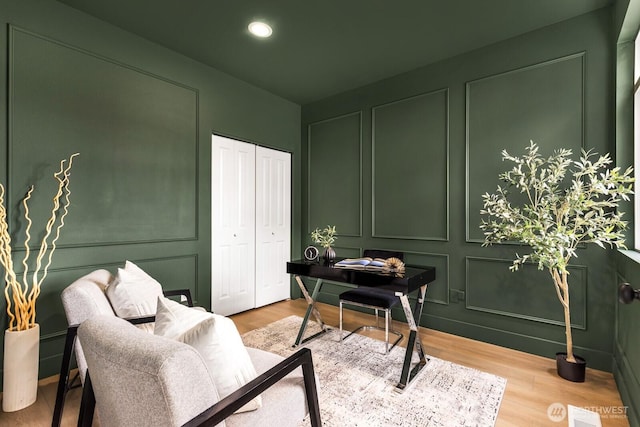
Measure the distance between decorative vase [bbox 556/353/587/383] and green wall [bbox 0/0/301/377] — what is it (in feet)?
10.4

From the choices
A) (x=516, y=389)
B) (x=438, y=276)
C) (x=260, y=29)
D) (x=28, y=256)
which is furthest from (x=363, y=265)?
(x=28, y=256)

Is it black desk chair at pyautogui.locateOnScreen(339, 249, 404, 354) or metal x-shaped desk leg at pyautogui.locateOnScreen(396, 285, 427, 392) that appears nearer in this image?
metal x-shaped desk leg at pyautogui.locateOnScreen(396, 285, 427, 392)

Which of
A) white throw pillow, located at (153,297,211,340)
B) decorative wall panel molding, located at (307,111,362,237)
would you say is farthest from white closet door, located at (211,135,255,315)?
white throw pillow, located at (153,297,211,340)

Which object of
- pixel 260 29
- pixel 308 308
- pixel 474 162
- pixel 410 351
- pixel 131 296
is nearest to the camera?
pixel 131 296

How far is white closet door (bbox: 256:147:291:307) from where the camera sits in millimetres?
3984

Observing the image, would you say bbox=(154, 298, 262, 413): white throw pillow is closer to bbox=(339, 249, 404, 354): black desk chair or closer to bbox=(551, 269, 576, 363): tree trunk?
bbox=(339, 249, 404, 354): black desk chair

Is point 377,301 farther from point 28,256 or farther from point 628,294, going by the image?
point 28,256

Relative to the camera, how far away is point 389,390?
2.10m

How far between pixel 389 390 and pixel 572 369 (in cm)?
133

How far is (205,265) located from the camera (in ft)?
11.0

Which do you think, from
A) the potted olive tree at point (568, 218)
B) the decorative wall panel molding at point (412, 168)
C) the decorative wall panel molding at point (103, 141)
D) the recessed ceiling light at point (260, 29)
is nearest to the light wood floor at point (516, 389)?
the potted olive tree at point (568, 218)

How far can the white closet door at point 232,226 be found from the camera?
137 inches

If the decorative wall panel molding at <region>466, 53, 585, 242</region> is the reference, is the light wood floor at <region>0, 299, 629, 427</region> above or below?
below

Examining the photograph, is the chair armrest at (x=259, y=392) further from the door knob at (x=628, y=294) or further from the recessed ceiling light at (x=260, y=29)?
the recessed ceiling light at (x=260, y=29)
